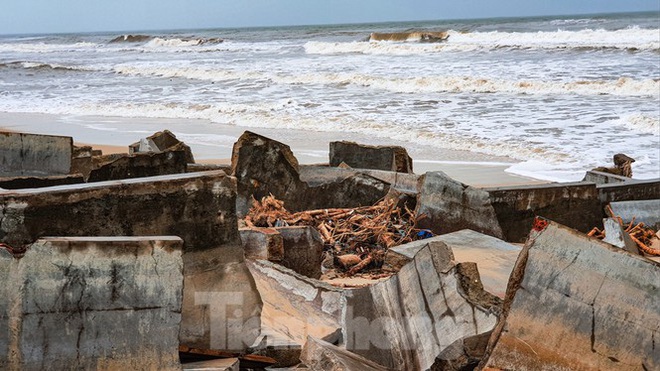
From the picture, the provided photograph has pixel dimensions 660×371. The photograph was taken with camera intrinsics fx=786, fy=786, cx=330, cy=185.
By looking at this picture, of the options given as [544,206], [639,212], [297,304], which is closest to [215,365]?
[297,304]

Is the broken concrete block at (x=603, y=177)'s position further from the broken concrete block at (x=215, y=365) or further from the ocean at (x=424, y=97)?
the broken concrete block at (x=215, y=365)

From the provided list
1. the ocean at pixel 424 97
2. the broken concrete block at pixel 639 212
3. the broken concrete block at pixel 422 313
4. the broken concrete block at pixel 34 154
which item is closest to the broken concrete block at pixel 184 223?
the broken concrete block at pixel 422 313

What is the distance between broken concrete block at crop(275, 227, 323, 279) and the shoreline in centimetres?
460

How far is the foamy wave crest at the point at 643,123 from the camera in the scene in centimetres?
1295

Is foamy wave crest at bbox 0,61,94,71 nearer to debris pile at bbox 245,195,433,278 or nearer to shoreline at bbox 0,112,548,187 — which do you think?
shoreline at bbox 0,112,548,187

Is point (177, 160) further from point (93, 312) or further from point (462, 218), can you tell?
point (93, 312)

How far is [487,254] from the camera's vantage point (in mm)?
4727

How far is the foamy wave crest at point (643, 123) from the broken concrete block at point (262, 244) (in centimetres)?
993

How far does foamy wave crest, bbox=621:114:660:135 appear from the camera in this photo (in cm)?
1295

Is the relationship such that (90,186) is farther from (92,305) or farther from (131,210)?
(92,305)

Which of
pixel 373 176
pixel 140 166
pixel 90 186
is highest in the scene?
pixel 90 186

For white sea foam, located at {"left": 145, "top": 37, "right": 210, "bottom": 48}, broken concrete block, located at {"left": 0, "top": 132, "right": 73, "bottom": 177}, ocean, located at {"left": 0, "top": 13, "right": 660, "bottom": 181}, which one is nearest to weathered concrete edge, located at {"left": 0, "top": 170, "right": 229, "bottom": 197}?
broken concrete block, located at {"left": 0, "top": 132, "right": 73, "bottom": 177}

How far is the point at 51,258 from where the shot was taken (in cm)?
286

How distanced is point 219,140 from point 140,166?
292 inches
